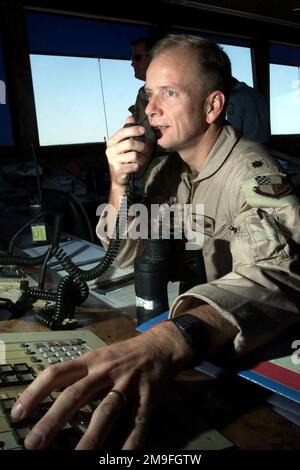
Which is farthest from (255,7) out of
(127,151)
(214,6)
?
(127,151)

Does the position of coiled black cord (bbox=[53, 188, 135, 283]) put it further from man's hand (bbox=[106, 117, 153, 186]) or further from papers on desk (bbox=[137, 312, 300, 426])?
papers on desk (bbox=[137, 312, 300, 426])

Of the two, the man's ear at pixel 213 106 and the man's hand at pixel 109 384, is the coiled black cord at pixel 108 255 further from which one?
the man's hand at pixel 109 384

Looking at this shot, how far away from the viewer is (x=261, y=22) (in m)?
6.30

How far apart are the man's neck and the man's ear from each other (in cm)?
3

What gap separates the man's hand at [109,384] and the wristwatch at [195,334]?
0.05 feet

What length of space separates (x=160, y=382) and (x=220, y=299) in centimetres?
23

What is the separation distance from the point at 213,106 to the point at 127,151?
1.12 feet

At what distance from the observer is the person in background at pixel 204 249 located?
58 centimetres

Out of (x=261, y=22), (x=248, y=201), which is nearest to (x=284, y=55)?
(x=261, y=22)

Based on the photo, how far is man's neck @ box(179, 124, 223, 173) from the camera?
55.3 inches

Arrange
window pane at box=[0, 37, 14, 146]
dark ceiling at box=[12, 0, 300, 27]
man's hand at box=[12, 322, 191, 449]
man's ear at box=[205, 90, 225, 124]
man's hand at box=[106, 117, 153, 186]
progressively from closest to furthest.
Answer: man's hand at box=[12, 322, 191, 449]
man's hand at box=[106, 117, 153, 186]
man's ear at box=[205, 90, 225, 124]
window pane at box=[0, 37, 14, 146]
dark ceiling at box=[12, 0, 300, 27]

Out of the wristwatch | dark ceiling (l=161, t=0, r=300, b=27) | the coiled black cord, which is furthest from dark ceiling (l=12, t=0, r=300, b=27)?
the wristwatch

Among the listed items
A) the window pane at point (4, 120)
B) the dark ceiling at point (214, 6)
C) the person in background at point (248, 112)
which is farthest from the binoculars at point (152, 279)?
the dark ceiling at point (214, 6)

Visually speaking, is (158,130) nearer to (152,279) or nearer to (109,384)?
(152,279)
